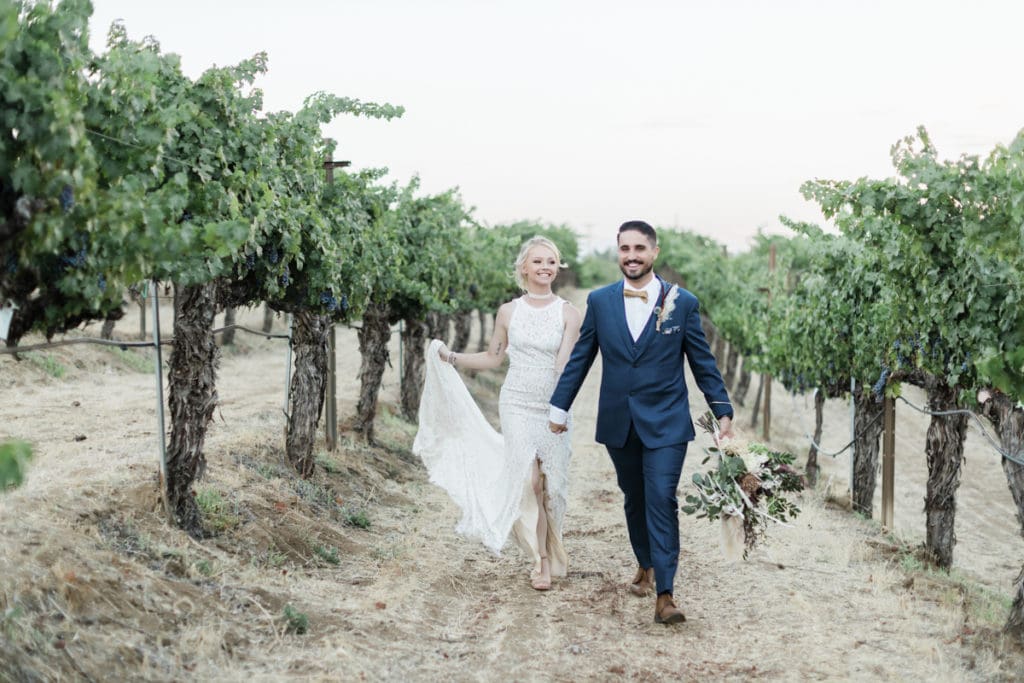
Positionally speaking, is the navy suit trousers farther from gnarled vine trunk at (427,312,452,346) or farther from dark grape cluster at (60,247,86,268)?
gnarled vine trunk at (427,312,452,346)

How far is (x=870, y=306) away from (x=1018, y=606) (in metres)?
6.55

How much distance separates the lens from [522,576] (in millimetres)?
7094

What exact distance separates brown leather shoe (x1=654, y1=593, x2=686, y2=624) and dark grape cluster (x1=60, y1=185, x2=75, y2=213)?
3739mm

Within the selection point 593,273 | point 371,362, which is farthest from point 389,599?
point 593,273

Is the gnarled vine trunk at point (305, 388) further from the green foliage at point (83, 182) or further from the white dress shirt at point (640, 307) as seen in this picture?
the white dress shirt at point (640, 307)

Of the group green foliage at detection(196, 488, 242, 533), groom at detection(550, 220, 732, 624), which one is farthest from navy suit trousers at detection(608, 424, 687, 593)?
green foliage at detection(196, 488, 242, 533)

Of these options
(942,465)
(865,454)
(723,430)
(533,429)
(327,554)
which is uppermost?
(723,430)

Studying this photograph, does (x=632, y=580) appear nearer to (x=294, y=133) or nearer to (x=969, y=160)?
(x=969, y=160)

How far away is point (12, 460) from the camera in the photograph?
9.57 feet

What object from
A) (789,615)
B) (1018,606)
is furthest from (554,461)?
(1018,606)

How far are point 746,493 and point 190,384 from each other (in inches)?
145

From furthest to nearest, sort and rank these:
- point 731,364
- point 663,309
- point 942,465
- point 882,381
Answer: point 731,364 → point 882,381 → point 942,465 → point 663,309

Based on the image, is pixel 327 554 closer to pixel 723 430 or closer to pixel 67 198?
pixel 723 430

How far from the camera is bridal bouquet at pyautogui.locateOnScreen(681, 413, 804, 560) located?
5.74 metres
